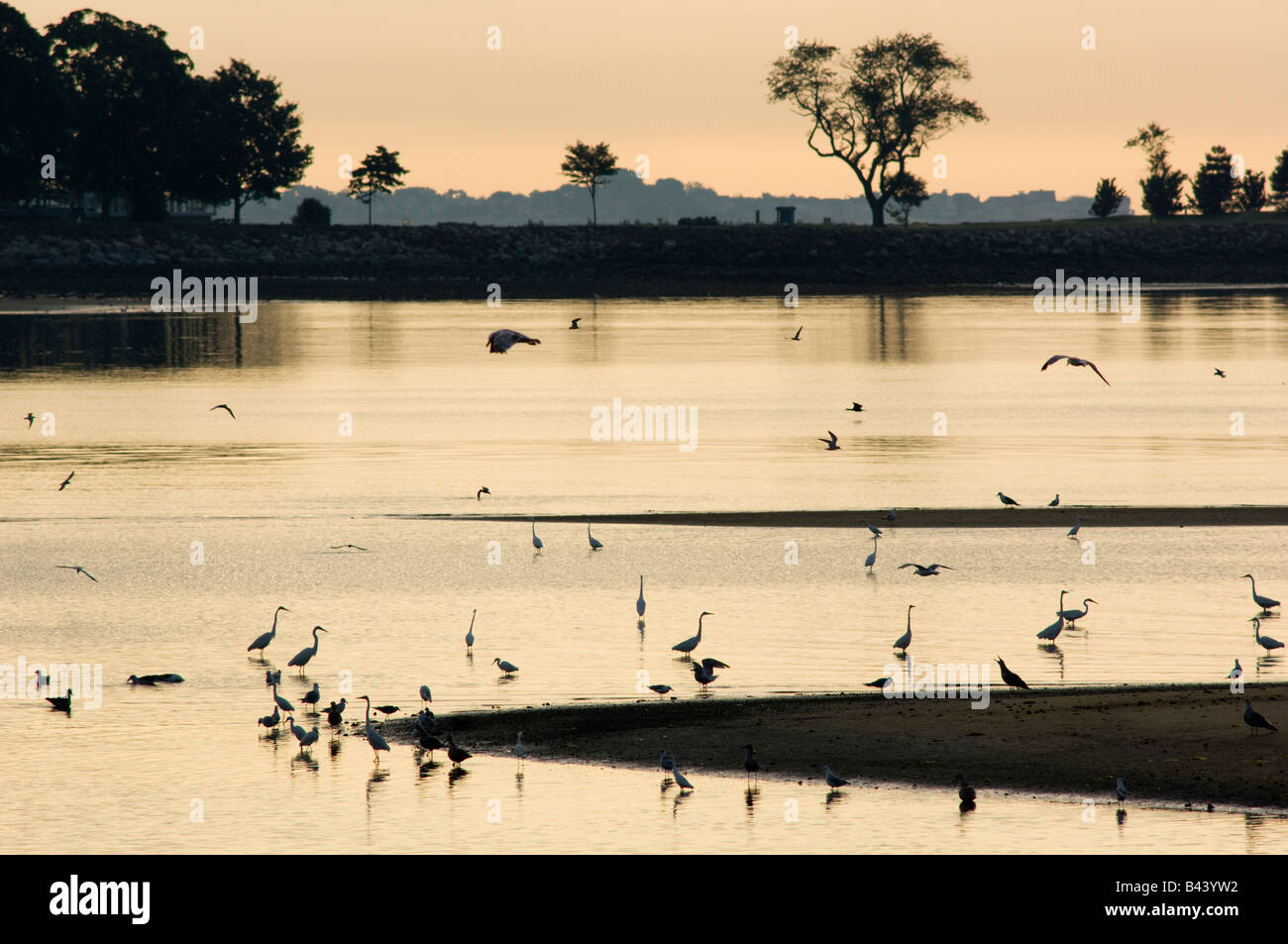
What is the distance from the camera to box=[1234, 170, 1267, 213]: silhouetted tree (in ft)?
589

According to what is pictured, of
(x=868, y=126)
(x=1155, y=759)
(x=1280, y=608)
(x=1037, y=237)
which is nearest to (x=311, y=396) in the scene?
(x=1280, y=608)

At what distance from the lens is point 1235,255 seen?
15425 centimetres

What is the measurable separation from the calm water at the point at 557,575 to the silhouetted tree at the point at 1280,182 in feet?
392

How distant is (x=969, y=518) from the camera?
33438 millimetres

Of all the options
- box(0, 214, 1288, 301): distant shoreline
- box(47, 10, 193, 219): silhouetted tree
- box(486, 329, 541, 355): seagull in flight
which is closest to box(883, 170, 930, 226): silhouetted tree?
box(0, 214, 1288, 301): distant shoreline

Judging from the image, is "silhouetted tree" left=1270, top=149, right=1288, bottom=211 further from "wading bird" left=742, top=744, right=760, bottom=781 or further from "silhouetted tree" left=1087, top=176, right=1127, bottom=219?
"wading bird" left=742, top=744, right=760, bottom=781

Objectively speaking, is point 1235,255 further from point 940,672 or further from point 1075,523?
point 940,672

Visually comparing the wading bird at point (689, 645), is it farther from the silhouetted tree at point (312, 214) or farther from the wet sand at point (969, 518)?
the silhouetted tree at point (312, 214)

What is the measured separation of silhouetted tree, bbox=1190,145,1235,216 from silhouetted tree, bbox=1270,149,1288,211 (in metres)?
4.85

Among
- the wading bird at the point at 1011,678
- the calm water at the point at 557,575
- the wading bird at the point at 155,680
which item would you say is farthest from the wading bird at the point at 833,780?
the wading bird at the point at 155,680

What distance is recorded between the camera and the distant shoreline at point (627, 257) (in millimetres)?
136250

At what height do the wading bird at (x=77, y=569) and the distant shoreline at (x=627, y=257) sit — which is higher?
the distant shoreline at (x=627, y=257)

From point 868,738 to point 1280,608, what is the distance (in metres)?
9.08

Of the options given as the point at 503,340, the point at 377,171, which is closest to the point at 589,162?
the point at 377,171
